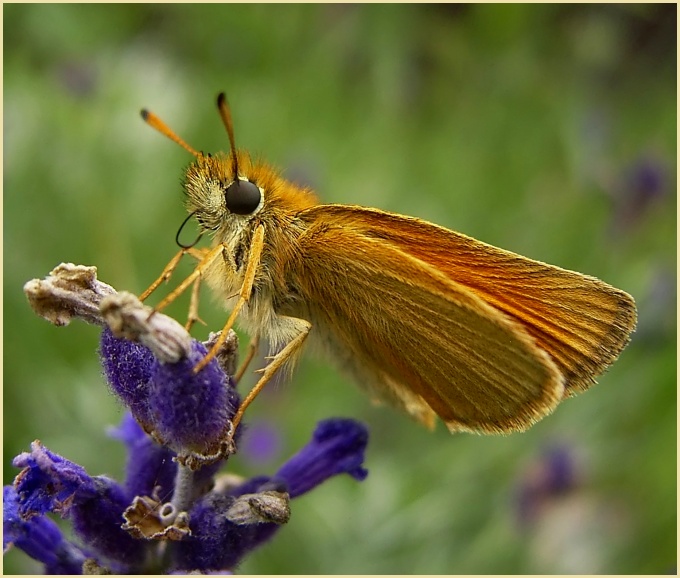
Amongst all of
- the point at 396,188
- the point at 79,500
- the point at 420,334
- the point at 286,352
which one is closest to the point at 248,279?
the point at 286,352

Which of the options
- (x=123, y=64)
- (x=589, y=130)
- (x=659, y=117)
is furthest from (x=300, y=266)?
(x=659, y=117)

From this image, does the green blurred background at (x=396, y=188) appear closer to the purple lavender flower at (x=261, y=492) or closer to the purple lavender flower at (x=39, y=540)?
the purple lavender flower at (x=261, y=492)

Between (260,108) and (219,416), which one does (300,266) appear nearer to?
(219,416)

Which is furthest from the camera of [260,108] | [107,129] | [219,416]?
[260,108]

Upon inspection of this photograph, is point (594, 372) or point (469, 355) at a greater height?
point (594, 372)

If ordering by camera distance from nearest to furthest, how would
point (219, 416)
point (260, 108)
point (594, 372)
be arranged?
point (219, 416)
point (594, 372)
point (260, 108)

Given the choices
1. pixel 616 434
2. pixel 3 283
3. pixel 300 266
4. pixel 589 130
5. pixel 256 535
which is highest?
pixel 589 130

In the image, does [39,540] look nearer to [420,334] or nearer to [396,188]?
[420,334]

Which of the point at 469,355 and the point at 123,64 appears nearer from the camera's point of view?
the point at 469,355
